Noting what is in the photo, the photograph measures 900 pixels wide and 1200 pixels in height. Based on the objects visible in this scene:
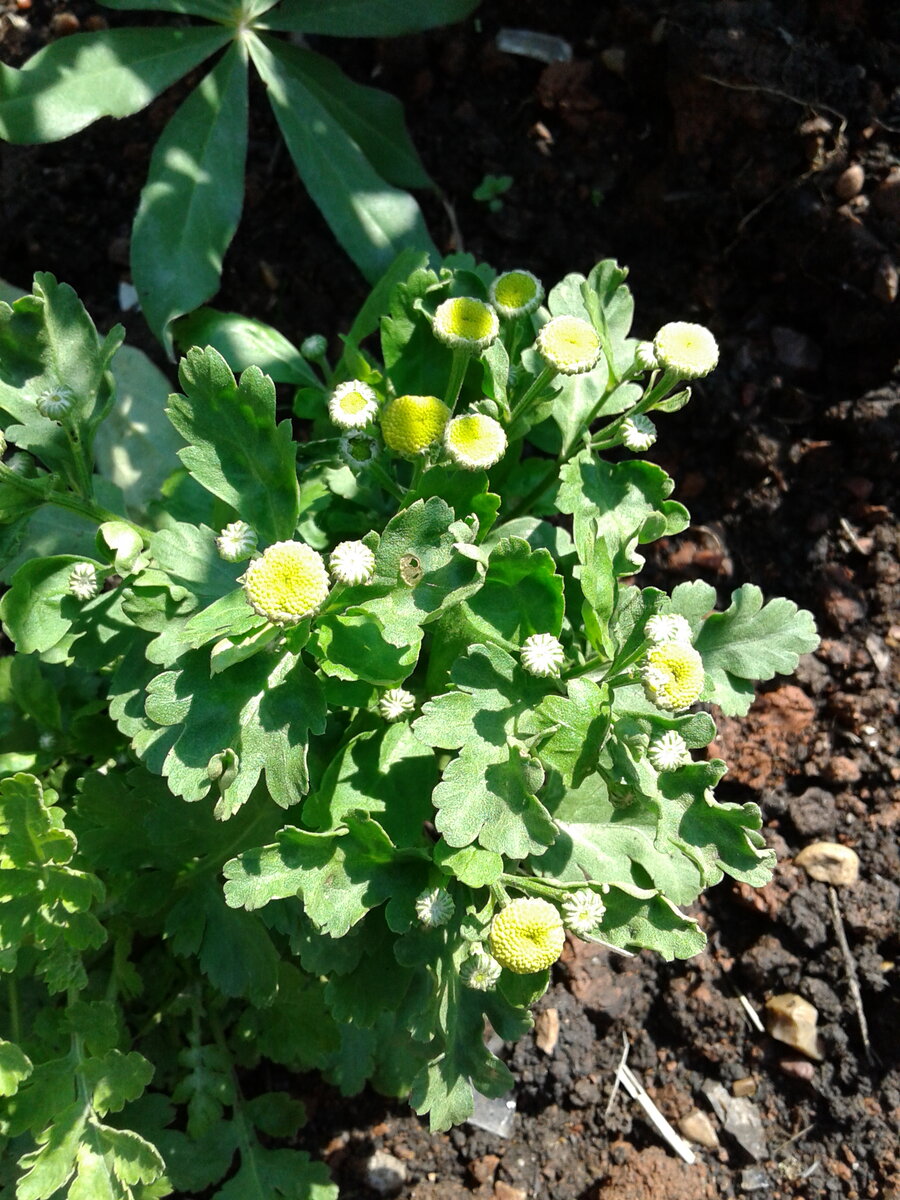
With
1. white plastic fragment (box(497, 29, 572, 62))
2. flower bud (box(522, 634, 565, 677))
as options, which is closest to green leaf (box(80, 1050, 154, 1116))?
flower bud (box(522, 634, 565, 677))

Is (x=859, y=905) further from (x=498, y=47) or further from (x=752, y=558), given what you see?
(x=498, y=47)

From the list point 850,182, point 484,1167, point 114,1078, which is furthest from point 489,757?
point 850,182

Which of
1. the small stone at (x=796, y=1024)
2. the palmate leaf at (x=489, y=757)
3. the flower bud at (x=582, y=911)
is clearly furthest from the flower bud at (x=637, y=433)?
the small stone at (x=796, y=1024)

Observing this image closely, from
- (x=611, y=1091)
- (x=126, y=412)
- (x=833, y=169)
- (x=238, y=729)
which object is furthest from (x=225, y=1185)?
(x=833, y=169)

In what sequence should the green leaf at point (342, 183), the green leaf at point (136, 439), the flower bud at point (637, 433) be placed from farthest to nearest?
the green leaf at point (136, 439)
the green leaf at point (342, 183)
the flower bud at point (637, 433)

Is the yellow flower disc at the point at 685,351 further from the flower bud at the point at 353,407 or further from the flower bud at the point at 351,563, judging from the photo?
the flower bud at the point at 351,563

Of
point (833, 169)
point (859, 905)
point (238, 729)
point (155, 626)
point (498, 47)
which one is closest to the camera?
point (238, 729)

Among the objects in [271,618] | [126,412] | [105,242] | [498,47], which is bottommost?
[126,412]
